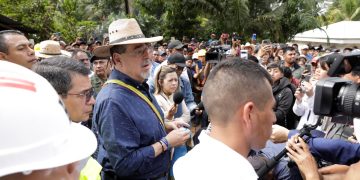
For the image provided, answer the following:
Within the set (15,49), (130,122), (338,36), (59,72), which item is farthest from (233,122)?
(338,36)

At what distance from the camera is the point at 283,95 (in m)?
5.12

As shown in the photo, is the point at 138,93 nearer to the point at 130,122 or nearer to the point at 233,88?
the point at 130,122

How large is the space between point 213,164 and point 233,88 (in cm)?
37

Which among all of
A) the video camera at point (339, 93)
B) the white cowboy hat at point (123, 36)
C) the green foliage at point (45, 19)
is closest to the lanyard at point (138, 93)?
the white cowboy hat at point (123, 36)

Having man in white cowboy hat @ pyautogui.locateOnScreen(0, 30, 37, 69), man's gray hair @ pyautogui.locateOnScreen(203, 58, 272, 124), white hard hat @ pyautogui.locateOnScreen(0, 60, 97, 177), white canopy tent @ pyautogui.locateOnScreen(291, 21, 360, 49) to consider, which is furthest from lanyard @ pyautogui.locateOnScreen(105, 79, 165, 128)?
white canopy tent @ pyautogui.locateOnScreen(291, 21, 360, 49)

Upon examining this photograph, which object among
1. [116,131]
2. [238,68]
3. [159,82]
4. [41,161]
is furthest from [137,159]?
[159,82]

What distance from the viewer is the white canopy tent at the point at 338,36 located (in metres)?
21.4

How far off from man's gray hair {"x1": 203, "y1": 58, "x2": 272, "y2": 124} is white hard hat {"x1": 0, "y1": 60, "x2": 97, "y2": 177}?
806mm

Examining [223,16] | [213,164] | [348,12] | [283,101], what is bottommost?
[348,12]

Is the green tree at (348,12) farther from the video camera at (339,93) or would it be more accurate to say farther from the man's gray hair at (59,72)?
the man's gray hair at (59,72)

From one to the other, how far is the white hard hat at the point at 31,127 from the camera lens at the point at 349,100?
1.28 metres

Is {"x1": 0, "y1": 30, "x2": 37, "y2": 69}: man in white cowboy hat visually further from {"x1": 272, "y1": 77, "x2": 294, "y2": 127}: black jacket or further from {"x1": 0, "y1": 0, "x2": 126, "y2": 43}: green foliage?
{"x1": 0, "y1": 0, "x2": 126, "y2": 43}: green foliage

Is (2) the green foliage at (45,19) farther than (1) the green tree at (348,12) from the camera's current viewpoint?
No

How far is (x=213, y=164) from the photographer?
1530 mm
